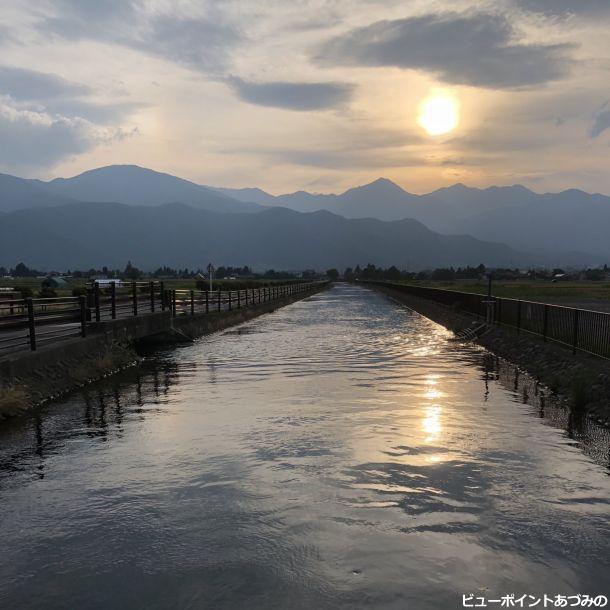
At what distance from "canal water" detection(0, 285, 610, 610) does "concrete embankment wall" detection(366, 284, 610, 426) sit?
643mm

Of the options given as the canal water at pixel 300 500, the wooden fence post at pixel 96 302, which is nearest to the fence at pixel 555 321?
the canal water at pixel 300 500

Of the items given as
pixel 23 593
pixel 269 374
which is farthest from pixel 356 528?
pixel 269 374

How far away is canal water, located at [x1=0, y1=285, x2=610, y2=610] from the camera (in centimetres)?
494

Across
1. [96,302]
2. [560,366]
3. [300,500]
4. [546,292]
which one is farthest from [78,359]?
[546,292]

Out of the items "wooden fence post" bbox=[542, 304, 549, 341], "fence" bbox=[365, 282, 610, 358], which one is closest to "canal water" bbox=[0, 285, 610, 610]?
"fence" bbox=[365, 282, 610, 358]

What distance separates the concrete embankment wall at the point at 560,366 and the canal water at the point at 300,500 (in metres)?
0.64

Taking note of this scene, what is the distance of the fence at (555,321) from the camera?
13.9m

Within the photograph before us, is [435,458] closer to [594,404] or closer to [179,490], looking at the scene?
[179,490]

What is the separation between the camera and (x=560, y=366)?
14.9 m

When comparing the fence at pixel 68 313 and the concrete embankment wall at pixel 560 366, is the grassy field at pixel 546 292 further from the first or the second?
the concrete embankment wall at pixel 560 366

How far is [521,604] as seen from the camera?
15.3 ft

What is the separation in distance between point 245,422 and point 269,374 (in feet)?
18.1

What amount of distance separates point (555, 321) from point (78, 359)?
44.4 feet

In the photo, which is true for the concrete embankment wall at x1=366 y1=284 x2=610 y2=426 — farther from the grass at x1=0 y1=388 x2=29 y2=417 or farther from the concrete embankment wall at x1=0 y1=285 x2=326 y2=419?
the concrete embankment wall at x1=0 y1=285 x2=326 y2=419
